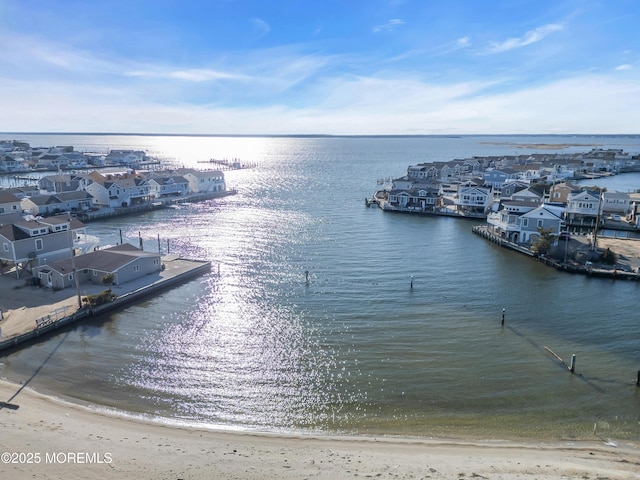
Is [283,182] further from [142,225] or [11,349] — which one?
[11,349]

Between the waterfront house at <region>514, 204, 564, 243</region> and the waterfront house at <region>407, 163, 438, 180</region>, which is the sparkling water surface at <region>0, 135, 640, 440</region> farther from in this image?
the waterfront house at <region>407, 163, 438, 180</region>

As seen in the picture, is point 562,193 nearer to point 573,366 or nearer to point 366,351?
point 573,366

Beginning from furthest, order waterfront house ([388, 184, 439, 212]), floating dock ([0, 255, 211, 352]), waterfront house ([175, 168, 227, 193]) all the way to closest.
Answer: waterfront house ([175, 168, 227, 193]), waterfront house ([388, 184, 439, 212]), floating dock ([0, 255, 211, 352])

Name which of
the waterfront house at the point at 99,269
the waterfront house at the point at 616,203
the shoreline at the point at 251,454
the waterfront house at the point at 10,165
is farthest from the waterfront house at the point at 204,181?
the shoreline at the point at 251,454

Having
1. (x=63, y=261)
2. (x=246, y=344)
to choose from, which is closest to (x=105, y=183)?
(x=63, y=261)

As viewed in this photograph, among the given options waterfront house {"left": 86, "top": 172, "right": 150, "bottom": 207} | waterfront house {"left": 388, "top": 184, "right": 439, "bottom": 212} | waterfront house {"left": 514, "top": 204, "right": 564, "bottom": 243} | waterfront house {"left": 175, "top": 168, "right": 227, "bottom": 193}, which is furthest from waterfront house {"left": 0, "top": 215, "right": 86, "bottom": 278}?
waterfront house {"left": 175, "top": 168, "right": 227, "bottom": 193}

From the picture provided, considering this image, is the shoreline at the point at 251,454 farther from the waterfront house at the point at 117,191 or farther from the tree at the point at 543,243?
the waterfront house at the point at 117,191
